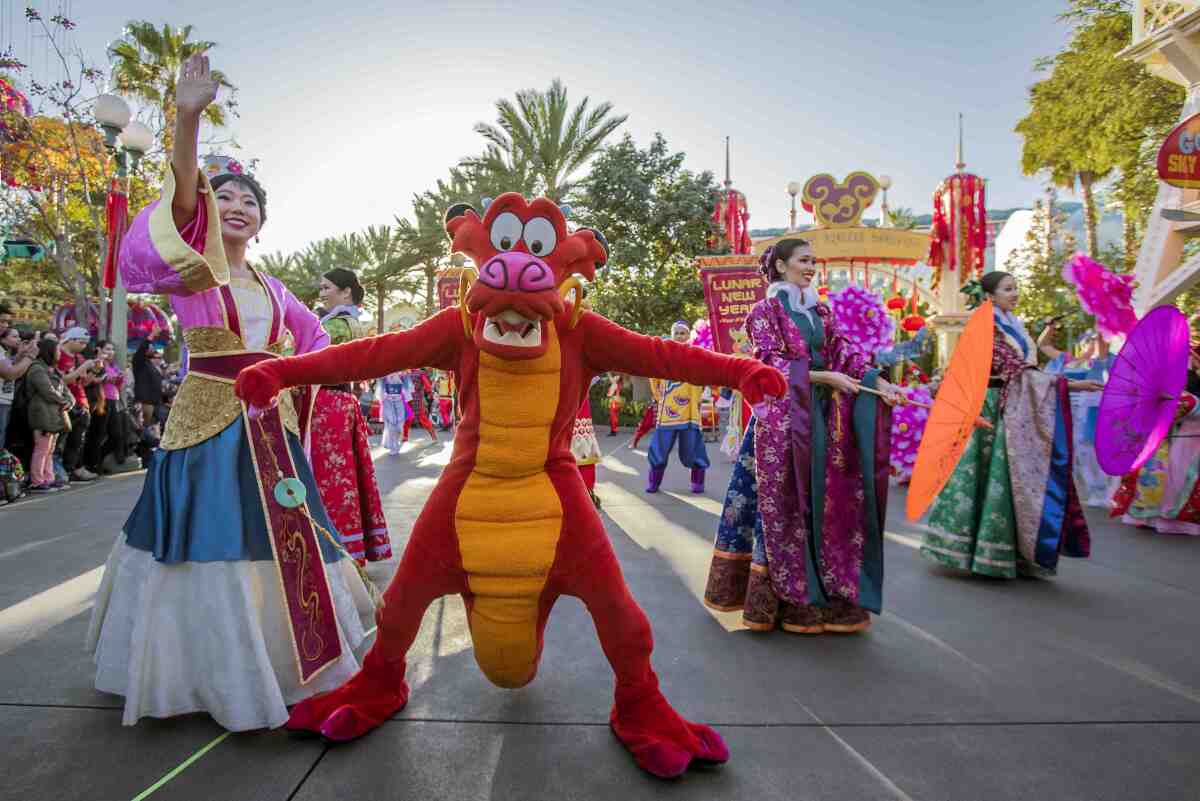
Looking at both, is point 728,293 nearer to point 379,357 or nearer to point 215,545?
point 379,357

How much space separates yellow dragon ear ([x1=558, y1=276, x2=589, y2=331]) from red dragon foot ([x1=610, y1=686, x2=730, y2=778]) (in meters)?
1.17

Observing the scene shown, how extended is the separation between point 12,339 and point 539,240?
731 centimetres

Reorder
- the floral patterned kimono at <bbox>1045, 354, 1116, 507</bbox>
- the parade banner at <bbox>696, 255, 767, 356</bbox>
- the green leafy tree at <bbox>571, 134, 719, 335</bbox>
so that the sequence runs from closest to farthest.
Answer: the floral patterned kimono at <bbox>1045, 354, 1116, 507</bbox>, the parade banner at <bbox>696, 255, 767, 356</bbox>, the green leafy tree at <bbox>571, 134, 719, 335</bbox>

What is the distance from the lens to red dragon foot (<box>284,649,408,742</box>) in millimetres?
2164

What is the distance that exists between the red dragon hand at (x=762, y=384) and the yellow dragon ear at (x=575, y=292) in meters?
0.56

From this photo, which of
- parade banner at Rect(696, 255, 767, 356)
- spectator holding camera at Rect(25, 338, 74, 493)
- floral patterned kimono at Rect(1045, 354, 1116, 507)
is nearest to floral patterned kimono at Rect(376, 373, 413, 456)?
spectator holding camera at Rect(25, 338, 74, 493)

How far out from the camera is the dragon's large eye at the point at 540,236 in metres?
2.11

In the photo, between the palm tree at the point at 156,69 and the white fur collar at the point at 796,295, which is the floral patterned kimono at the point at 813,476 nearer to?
the white fur collar at the point at 796,295

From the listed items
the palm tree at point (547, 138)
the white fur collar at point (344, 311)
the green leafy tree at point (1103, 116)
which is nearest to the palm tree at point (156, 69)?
the palm tree at point (547, 138)

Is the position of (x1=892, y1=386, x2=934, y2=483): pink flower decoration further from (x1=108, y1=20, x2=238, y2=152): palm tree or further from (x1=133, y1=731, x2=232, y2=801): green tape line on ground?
(x1=108, y1=20, x2=238, y2=152): palm tree

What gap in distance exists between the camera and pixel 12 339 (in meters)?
6.79

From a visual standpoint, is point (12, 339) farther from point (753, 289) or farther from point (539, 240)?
point (753, 289)

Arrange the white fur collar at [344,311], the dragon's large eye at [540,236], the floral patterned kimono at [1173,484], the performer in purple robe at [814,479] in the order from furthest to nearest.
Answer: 1. the floral patterned kimono at [1173,484]
2. the white fur collar at [344,311]
3. the performer in purple robe at [814,479]
4. the dragon's large eye at [540,236]

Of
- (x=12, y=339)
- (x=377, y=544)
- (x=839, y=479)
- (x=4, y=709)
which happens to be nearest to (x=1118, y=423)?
(x=839, y=479)
